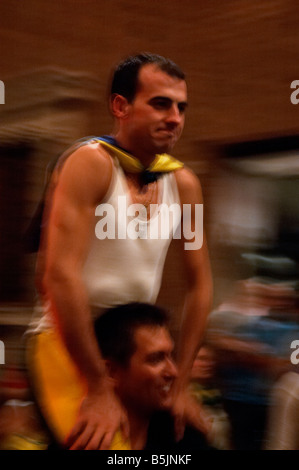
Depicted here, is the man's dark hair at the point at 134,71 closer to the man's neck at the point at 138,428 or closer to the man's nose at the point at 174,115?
the man's nose at the point at 174,115

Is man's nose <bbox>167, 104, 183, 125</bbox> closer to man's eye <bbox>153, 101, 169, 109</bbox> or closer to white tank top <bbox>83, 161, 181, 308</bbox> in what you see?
man's eye <bbox>153, 101, 169, 109</bbox>

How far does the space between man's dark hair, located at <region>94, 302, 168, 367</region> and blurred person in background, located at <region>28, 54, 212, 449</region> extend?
0.12 feet

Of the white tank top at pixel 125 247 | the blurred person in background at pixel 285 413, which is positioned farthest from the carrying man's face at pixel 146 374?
the blurred person in background at pixel 285 413

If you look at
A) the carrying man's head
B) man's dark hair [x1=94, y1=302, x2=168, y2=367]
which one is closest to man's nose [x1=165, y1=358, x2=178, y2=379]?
the carrying man's head

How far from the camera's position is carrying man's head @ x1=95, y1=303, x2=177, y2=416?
1935 millimetres

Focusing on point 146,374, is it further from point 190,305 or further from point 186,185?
point 186,185

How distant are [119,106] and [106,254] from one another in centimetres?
39

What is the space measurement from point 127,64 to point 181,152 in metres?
1.75

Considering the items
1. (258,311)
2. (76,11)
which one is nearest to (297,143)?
(258,311)

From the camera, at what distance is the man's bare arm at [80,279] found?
1.63 meters

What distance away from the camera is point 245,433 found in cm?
284

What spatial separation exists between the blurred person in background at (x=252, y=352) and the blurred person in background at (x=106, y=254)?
2.85 ft
